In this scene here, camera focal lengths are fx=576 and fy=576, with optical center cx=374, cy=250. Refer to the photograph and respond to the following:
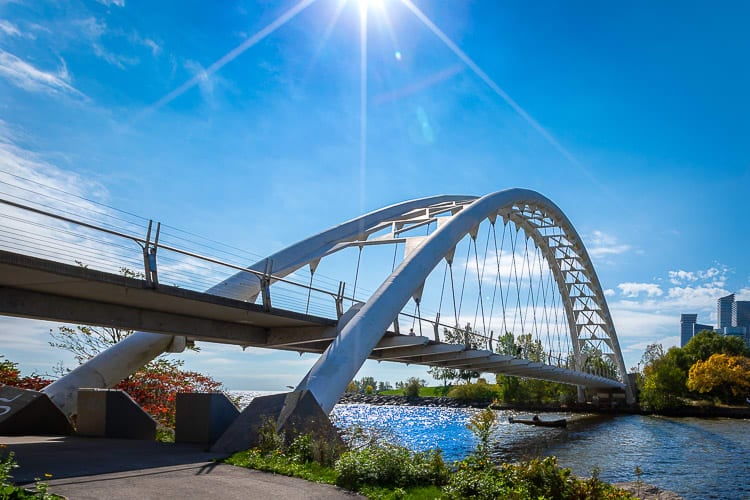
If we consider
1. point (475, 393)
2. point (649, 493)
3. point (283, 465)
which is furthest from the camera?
point (475, 393)

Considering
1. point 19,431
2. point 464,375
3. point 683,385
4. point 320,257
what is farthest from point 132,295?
point 464,375

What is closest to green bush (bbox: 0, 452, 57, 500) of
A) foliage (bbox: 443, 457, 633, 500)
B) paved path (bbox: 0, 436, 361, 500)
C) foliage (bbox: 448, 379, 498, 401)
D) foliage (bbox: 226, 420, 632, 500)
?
paved path (bbox: 0, 436, 361, 500)

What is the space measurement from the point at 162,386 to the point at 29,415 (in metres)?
5.78

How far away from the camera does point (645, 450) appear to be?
93.8 ft

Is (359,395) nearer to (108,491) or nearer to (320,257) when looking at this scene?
(320,257)

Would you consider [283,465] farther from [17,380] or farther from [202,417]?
[17,380]

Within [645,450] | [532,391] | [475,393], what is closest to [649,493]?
[645,450]

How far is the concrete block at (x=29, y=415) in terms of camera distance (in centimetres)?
1427

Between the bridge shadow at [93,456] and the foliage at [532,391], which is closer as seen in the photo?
the bridge shadow at [93,456]

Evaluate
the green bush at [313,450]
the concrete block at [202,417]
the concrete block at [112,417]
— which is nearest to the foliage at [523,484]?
the green bush at [313,450]

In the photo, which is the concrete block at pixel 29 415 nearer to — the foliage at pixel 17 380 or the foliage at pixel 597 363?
the foliage at pixel 17 380

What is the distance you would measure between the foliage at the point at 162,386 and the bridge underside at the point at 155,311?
12.6 feet

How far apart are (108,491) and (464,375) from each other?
3951 inches

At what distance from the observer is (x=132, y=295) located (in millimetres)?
12609
